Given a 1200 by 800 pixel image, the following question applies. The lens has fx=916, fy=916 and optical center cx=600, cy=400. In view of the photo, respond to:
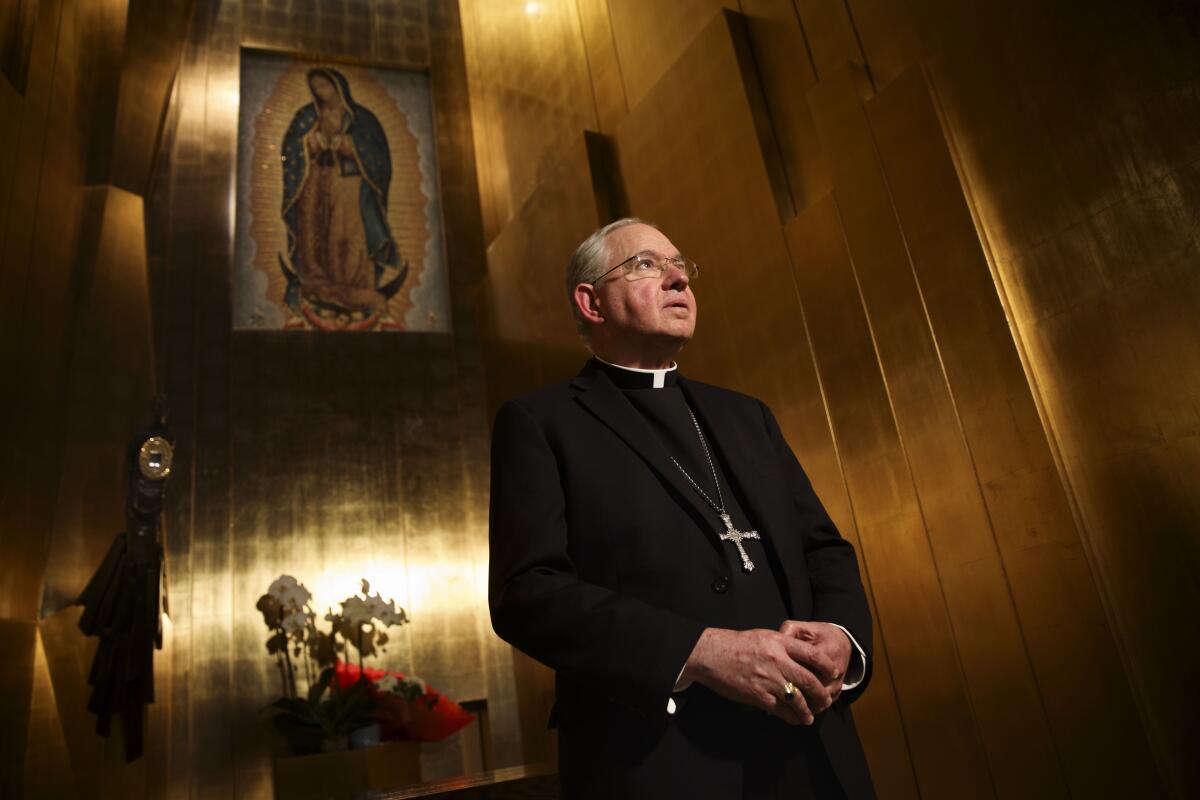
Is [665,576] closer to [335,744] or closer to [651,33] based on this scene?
[335,744]

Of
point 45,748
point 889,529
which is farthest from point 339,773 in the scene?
point 889,529

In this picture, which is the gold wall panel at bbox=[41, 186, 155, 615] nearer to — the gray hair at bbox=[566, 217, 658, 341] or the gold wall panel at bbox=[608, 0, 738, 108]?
the gray hair at bbox=[566, 217, 658, 341]

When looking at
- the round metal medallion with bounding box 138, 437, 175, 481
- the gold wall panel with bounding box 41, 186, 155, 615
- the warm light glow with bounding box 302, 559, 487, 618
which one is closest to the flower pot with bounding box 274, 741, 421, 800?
the warm light glow with bounding box 302, 559, 487, 618

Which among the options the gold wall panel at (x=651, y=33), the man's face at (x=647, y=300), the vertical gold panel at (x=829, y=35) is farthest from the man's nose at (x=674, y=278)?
the gold wall panel at (x=651, y=33)

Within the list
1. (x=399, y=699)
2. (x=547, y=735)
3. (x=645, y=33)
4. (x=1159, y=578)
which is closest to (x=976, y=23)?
(x=1159, y=578)

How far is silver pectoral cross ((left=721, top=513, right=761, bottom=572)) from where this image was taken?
1.54 metres

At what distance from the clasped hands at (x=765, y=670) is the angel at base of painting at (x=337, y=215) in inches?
268

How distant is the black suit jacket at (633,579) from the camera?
1.31 meters

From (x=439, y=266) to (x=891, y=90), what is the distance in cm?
520

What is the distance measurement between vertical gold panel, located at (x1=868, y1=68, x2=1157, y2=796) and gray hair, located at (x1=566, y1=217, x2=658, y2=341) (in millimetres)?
1800

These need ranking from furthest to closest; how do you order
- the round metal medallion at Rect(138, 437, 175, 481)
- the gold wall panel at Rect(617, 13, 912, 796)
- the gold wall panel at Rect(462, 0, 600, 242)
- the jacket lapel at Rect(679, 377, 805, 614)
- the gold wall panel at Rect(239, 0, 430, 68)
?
the gold wall panel at Rect(239, 0, 430, 68) → the gold wall panel at Rect(462, 0, 600, 242) → the round metal medallion at Rect(138, 437, 175, 481) → the gold wall panel at Rect(617, 13, 912, 796) → the jacket lapel at Rect(679, 377, 805, 614)

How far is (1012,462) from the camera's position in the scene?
10.2ft

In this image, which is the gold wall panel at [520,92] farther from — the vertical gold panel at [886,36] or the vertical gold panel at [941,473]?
the vertical gold panel at [941,473]

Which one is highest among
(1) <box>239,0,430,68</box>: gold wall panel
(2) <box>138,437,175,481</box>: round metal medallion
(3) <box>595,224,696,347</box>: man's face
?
(1) <box>239,0,430,68</box>: gold wall panel
